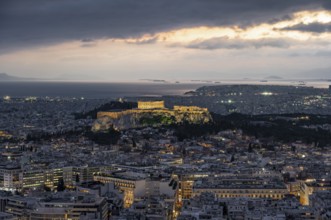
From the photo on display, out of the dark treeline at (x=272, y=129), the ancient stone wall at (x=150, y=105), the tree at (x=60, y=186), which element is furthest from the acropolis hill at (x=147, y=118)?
the tree at (x=60, y=186)

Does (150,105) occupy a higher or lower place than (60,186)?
higher

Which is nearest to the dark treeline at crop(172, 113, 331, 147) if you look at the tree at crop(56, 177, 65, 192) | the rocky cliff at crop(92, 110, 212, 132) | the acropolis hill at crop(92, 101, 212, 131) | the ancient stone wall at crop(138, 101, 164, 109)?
the rocky cliff at crop(92, 110, 212, 132)

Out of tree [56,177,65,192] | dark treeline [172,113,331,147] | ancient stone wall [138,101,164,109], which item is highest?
ancient stone wall [138,101,164,109]

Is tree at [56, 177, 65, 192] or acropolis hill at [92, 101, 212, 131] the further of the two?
acropolis hill at [92, 101, 212, 131]

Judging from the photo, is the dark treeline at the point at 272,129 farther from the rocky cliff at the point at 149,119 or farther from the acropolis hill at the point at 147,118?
→ the acropolis hill at the point at 147,118

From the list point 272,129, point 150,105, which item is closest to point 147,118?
point 150,105

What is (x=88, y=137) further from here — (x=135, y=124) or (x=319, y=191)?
(x=319, y=191)

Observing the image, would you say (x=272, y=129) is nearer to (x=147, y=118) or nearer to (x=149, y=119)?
(x=149, y=119)

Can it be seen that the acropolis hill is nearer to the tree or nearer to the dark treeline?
the dark treeline

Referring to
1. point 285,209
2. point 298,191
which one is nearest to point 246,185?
point 298,191
